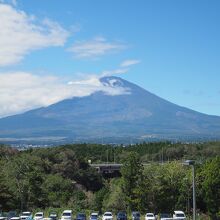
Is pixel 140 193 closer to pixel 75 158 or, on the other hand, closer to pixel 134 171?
pixel 134 171

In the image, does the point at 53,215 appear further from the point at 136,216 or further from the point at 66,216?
the point at 136,216

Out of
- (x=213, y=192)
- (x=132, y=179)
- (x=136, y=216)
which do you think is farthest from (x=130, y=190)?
(x=213, y=192)

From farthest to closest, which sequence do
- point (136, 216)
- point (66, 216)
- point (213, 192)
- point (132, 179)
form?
point (132, 179)
point (213, 192)
point (136, 216)
point (66, 216)

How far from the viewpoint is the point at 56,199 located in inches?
2190

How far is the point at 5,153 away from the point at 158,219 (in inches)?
1563

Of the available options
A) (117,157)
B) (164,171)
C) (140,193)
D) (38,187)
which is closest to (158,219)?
(140,193)

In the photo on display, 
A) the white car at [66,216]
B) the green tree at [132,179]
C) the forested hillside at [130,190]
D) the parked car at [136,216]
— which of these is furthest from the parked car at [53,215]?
the green tree at [132,179]

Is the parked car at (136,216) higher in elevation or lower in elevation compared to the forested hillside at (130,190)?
lower

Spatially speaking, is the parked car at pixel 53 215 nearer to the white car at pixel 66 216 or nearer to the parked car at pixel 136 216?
the white car at pixel 66 216

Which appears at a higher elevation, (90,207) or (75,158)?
(75,158)

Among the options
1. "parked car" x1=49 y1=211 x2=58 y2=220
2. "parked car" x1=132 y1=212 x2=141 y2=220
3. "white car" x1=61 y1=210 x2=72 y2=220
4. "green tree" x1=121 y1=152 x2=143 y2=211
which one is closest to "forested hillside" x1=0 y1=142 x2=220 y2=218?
"green tree" x1=121 y1=152 x2=143 y2=211

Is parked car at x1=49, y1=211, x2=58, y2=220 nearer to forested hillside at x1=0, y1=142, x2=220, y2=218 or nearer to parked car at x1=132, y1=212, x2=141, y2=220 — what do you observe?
forested hillside at x1=0, y1=142, x2=220, y2=218

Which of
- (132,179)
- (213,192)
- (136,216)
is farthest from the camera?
(132,179)

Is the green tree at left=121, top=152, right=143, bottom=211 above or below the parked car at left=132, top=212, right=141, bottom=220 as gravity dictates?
above
